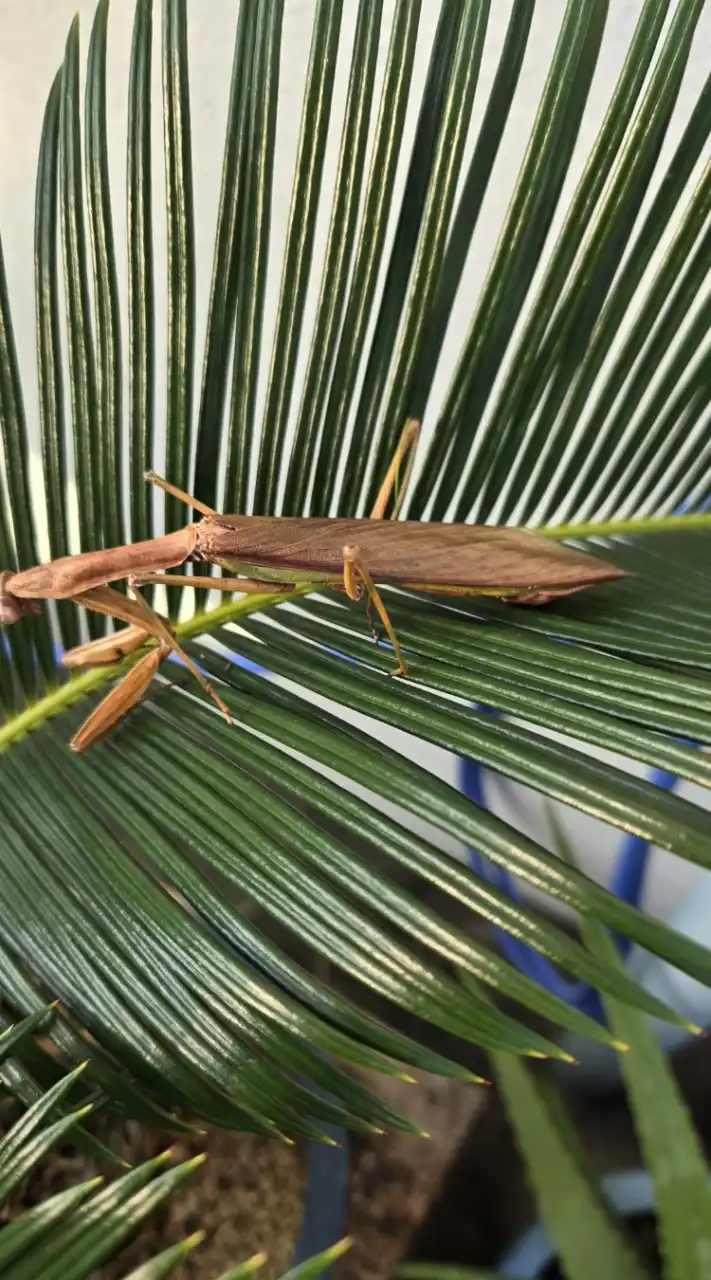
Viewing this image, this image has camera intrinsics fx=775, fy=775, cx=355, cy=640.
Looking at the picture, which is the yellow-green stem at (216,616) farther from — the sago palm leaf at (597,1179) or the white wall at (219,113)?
the white wall at (219,113)

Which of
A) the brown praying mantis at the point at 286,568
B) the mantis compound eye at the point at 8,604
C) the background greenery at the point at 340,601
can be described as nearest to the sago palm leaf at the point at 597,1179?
the background greenery at the point at 340,601

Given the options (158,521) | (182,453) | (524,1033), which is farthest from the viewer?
(158,521)

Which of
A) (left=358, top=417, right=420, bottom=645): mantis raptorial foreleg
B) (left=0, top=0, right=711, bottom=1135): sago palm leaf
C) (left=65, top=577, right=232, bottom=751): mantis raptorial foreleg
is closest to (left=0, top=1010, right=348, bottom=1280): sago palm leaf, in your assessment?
(left=0, top=0, right=711, bottom=1135): sago palm leaf

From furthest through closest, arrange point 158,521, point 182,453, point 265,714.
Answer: point 158,521 → point 182,453 → point 265,714

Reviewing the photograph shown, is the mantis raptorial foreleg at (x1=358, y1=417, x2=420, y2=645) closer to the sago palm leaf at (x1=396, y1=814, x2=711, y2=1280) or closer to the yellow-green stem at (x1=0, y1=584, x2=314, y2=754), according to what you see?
the yellow-green stem at (x1=0, y1=584, x2=314, y2=754)

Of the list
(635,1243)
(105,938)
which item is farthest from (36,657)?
(635,1243)

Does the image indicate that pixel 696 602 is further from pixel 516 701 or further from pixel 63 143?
pixel 63 143

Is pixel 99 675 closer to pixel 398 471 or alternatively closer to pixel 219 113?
pixel 398 471

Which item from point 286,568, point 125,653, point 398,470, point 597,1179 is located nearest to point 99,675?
point 125,653
